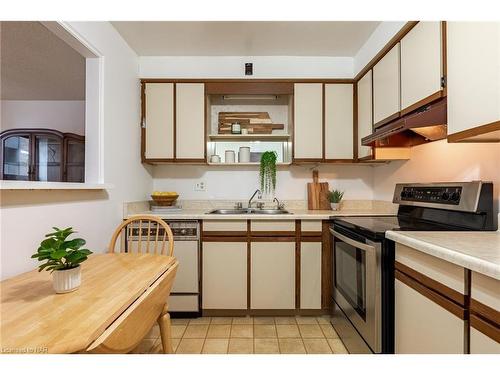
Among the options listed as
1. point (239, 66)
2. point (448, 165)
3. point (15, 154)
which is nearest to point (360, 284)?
point (448, 165)

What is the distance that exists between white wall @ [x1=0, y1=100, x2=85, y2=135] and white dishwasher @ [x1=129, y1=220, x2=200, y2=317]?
10.7 feet

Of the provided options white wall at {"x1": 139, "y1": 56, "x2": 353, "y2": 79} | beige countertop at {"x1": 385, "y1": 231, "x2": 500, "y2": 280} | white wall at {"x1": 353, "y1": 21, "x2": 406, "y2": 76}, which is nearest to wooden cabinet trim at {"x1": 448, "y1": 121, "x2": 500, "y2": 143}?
beige countertop at {"x1": 385, "y1": 231, "x2": 500, "y2": 280}

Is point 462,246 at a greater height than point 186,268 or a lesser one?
greater

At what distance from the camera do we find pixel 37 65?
10.2ft

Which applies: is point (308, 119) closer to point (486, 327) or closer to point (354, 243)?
point (354, 243)

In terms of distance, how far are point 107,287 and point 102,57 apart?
1.78 m

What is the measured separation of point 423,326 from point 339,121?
199cm

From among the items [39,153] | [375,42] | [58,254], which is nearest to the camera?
[58,254]

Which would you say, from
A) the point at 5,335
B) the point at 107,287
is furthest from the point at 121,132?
the point at 5,335

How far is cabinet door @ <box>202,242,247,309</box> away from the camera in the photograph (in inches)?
94.0

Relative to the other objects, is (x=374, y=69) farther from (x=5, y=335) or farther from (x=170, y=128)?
(x=5, y=335)

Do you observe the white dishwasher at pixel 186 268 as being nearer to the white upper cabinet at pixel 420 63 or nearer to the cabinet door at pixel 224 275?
the cabinet door at pixel 224 275

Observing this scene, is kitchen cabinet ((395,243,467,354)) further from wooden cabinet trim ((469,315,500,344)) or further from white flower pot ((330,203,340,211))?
white flower pot ((330,203,340,211))

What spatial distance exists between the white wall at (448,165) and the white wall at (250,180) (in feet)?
1.42
